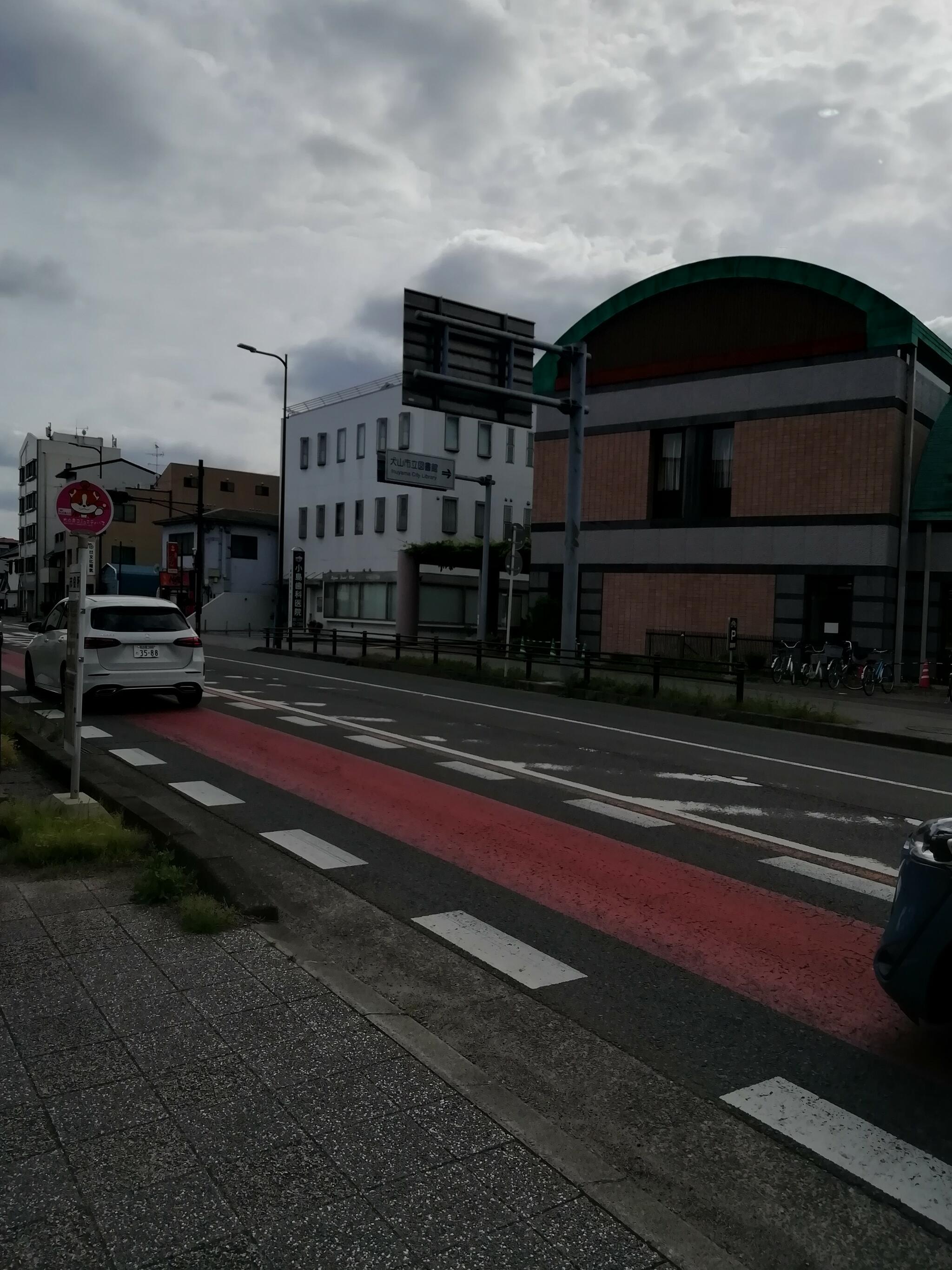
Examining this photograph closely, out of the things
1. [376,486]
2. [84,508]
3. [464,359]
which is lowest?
[84,508]

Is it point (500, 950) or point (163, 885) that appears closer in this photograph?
point (500, 950)

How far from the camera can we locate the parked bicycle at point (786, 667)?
25688 mm

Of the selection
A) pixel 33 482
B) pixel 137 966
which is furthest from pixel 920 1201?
pixel 33 482

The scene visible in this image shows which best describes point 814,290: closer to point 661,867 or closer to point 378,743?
point 378,743

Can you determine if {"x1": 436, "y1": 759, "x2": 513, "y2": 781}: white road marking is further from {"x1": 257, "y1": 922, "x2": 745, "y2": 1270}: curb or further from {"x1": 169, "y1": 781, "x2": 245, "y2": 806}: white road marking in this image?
{"x1": 257, "y1": 922, "x2": 745, "y2": 1270}: curb

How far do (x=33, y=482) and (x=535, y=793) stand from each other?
111 meters

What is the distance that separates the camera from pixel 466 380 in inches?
760

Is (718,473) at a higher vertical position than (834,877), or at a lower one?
higher

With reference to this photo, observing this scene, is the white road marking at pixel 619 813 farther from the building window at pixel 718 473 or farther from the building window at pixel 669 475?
the building window at pixel 669 475

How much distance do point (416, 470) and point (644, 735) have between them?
17832 millimetres

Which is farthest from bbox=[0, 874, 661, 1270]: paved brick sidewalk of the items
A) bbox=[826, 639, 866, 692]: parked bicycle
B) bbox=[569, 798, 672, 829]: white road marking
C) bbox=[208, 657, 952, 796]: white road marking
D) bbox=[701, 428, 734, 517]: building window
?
bbox=[701, 428, 734, 517]: building window

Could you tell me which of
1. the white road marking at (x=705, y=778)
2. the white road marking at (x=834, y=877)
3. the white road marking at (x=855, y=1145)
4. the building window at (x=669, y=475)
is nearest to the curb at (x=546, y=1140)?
the white road marking at (x=855, y=1145)

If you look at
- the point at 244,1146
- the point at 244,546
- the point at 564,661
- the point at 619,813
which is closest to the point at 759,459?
the point at 564,661

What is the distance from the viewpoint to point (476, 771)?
35.1 feet
